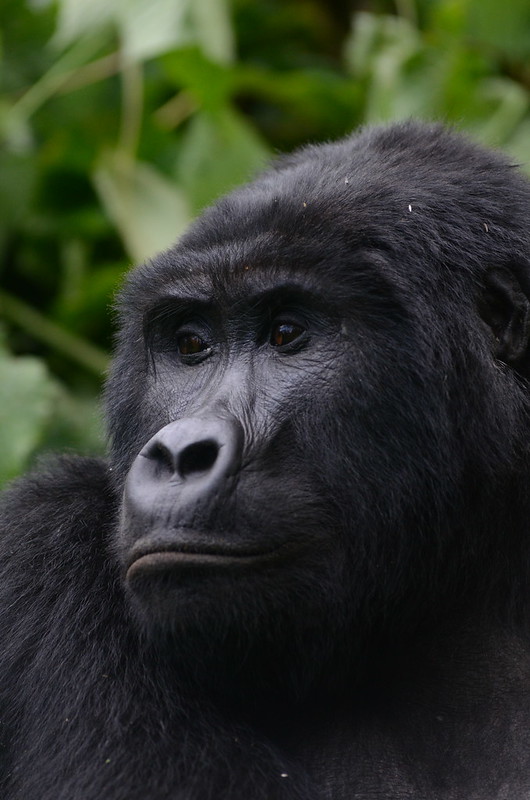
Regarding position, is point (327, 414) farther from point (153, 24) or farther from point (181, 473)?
point (153, 24)

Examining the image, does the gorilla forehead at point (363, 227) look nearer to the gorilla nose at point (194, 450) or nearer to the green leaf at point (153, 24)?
the gorilla nose at point (194, 450)

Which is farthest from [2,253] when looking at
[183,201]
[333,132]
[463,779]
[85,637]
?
[463,779]

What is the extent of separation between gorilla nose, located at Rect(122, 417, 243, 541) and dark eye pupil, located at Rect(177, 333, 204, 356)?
40 centimetres

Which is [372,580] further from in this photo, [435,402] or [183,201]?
[183,201]

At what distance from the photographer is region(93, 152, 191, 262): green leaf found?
6.19 m

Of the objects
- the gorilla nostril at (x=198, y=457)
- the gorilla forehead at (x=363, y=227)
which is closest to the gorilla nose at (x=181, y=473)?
the gorilla nostril at (x=198, y=457)

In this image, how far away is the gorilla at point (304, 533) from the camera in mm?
2783

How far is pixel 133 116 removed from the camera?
671 centimetres

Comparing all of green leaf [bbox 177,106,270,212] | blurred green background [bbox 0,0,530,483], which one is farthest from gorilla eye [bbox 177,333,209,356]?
green leaf [bbox 177,106,270,212]

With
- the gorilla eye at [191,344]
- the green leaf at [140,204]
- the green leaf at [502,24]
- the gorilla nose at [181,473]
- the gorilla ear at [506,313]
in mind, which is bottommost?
the gorilla nose at [181,473]

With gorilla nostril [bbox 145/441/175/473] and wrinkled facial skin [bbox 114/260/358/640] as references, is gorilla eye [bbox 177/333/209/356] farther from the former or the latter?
gorilla nostril [bbox 145/441/175/473]

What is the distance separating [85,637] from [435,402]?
1070 millimetres

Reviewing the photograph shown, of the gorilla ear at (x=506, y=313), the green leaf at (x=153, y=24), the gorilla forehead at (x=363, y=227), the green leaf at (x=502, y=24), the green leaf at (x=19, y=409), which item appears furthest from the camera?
the green leaf at (x=502, y=24)

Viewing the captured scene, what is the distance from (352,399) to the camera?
9.67 ft
